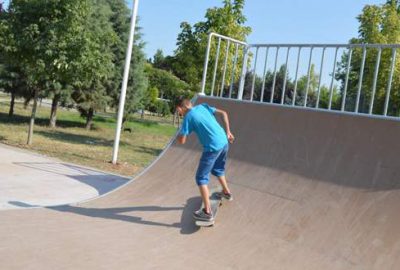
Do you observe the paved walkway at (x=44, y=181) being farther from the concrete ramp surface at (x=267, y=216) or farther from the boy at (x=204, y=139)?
the boy at (x=204, y=139)

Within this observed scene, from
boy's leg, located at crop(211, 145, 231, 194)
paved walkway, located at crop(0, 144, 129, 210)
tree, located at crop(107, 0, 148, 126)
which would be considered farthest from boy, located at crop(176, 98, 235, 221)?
tree, located at crop(107, 0, 148, 126)

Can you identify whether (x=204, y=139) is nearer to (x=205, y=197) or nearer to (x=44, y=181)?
(x=205, y=197)

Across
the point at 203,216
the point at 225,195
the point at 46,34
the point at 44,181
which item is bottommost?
the point at 44,181

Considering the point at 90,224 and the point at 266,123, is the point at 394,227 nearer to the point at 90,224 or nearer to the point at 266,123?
the point at 266,123

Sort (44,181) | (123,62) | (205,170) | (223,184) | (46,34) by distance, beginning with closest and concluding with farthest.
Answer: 1. (205,170)
2. (223,184)
3. (44,181)
4. (46,34)
5. (123,62)

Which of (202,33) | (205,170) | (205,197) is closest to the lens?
(205,197)

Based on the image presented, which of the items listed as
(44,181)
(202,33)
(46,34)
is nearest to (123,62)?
(202,33)

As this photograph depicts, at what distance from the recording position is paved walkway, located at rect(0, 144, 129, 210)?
25.6 feet

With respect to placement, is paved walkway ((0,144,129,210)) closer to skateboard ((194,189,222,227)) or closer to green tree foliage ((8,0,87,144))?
skateboard ((194,189,222,227))

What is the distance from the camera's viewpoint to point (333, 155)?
5914mm

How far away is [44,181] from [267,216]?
506cm

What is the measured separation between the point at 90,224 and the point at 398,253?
3687 millimetres

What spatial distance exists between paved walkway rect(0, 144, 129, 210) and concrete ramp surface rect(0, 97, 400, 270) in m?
0.81

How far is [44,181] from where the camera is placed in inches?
365
